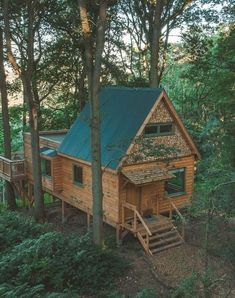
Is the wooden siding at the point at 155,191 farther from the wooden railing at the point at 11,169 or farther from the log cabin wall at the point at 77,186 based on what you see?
the wooden railing at the point at 11,169

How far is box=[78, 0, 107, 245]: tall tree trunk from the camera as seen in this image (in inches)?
456

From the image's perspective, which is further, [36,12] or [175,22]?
[175,22]

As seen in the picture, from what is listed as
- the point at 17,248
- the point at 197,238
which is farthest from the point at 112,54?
the point at 17,248

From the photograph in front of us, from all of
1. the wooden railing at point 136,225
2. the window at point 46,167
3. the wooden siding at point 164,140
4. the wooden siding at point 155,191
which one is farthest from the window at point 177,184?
the window at point 46,167

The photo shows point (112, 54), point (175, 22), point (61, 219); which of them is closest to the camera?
point (61, 219)

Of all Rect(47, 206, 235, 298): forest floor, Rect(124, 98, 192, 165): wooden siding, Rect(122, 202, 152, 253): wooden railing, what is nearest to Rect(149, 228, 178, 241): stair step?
Rect(122, 202, 152, 253): wooden railing

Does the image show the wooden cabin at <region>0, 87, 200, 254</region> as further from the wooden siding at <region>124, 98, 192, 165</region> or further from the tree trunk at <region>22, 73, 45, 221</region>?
the tree trunk at <region>22, 73, 45, 221</region>

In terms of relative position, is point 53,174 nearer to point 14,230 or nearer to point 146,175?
point 146,175

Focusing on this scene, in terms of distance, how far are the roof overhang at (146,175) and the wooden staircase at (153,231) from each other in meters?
1.09

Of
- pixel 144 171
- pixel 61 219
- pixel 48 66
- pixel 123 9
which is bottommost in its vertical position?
pixel 61 219

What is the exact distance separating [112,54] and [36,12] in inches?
334

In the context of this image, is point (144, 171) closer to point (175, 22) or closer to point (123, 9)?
point (175, 22)

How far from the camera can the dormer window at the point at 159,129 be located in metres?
15.5

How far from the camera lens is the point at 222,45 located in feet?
47.2
